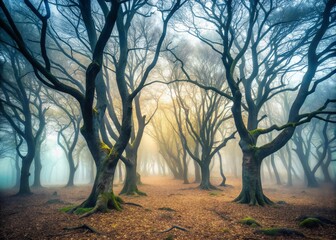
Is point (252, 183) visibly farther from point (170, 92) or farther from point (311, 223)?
point (170, 92)

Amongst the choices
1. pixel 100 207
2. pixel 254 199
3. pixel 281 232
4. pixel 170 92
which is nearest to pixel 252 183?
pixel 254 199

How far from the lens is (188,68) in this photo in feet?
63.7

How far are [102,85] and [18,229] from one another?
735 centimetres

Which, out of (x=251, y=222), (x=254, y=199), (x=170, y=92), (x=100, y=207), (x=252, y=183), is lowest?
(x=251, y=222)

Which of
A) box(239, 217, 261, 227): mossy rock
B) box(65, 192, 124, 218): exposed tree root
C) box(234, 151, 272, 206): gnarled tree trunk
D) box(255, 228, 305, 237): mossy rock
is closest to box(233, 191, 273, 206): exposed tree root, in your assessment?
box(234, 151, 272, 206): gnarled tree trunk

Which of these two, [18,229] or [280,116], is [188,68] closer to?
[18,229]

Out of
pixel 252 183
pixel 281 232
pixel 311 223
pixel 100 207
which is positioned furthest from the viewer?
pixel 252 183

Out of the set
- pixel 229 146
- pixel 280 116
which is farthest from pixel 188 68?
pixel 229 146

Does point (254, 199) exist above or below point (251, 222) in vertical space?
above

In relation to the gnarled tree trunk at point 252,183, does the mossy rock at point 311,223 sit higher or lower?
lower

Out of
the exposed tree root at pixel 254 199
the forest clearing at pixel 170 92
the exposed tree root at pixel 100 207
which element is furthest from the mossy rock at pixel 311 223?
the exposed tree root at pixel 100 207

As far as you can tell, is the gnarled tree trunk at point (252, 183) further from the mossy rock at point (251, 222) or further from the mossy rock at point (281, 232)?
the mossy rock at point (281, 232)

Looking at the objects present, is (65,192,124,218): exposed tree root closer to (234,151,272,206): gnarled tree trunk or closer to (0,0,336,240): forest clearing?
(0,0,336,240): forest clearing

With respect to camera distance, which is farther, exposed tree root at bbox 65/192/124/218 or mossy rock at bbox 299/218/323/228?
exposed tree root at bbox 65/192/124/218
